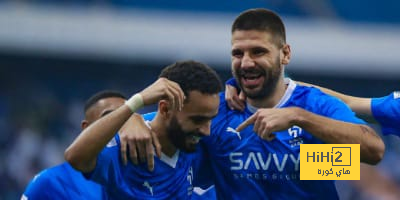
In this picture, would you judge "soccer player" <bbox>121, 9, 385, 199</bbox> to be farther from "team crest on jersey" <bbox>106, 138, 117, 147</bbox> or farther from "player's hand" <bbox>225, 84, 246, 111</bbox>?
"team crest on jersey" <bbox>106, 138, 117, 147</bbox>

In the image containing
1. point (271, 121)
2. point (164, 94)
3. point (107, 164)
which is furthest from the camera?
point (107, 164)

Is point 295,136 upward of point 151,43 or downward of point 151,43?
downward

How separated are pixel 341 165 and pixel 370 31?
1403cm

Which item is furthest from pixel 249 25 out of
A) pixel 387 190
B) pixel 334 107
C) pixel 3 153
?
pixel 3 153

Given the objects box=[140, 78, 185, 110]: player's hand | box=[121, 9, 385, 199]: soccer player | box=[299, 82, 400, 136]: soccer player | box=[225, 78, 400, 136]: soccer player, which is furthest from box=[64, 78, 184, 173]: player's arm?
box=[299, 82, 400, 136]: soccer player

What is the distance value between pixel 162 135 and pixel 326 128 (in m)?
1.00

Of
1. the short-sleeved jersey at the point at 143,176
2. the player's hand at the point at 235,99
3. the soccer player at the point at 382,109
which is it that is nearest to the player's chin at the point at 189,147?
the short-sleeved jersey at the point at 143,176

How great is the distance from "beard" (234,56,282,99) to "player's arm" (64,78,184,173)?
23.9 inches

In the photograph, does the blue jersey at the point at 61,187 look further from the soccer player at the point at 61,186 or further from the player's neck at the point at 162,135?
the player's neck at the point at 162,135

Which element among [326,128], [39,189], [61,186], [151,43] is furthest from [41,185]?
[151,43]

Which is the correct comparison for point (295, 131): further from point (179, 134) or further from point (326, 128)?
point (179, 134)

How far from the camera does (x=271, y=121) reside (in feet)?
17.3

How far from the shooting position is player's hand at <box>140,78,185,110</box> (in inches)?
212

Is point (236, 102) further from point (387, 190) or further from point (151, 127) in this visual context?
point (387, 190)
